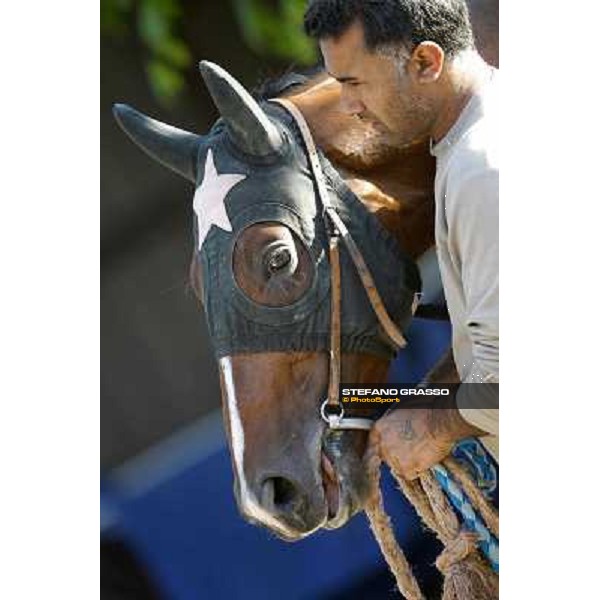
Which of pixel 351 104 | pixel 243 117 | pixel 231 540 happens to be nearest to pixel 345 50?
pixel 351 104

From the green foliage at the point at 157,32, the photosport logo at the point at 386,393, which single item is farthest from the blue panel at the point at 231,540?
the green foliage at the point at 157,32

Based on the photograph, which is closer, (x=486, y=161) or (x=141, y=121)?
(x=486, y=161)

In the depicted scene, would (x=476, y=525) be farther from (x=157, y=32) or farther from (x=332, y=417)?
(x=157, y=32)

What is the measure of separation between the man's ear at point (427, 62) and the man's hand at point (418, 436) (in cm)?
49

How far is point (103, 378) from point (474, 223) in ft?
2.22

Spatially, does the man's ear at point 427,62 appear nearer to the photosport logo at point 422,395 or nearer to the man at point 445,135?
the man at point 445,135

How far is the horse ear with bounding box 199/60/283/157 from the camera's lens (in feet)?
8.44

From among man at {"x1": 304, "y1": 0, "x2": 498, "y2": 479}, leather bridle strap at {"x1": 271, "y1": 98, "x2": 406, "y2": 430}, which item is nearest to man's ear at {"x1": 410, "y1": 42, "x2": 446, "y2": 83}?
man at {"x1": 304, "y1": 0, "x2": 498, "y2": 479}

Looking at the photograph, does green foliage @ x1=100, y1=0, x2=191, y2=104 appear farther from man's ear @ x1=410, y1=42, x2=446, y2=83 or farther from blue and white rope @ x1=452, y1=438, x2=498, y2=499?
blue and white rope @ x1=452, y1=438, x2=498, y2=499

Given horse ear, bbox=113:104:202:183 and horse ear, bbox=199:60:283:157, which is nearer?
horse ear, bbox=199:60:283:157

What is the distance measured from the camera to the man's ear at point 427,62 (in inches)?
101
